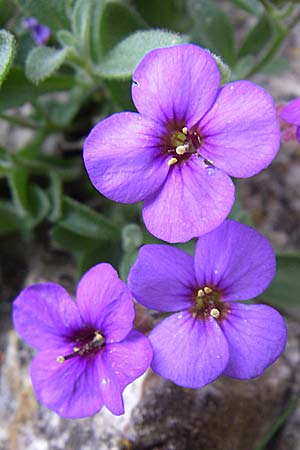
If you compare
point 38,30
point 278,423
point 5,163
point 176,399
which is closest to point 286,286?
point 278,423

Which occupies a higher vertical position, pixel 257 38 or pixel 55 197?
pixel 257 38

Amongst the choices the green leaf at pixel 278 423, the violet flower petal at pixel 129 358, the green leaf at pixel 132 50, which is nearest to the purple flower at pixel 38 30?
the green leaf at pixel 132 50

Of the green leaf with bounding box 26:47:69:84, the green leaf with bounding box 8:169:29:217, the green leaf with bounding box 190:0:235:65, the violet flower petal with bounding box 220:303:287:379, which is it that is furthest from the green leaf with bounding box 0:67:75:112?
the violet flower petal with bounding box 220:303:287:379

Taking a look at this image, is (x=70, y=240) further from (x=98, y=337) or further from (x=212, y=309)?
(x=212, y=309)

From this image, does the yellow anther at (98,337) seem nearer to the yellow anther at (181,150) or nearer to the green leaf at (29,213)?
the yellow anther at (181,150)

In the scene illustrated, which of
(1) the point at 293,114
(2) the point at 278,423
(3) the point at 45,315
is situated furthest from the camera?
(2) the point at 278,423
